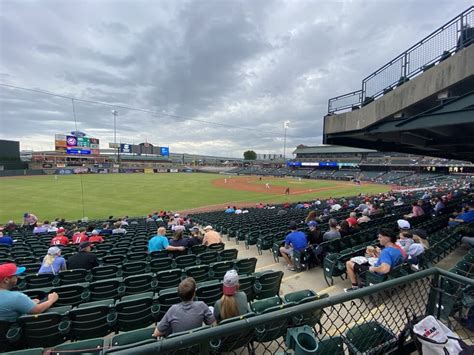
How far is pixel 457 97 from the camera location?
20.4ft

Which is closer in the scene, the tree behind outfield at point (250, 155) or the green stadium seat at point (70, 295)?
the green stadium seat at point (70, 295)

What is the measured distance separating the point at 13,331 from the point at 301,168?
98.9 m

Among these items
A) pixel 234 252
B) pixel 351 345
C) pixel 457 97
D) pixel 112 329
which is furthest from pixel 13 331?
pixel 457 97

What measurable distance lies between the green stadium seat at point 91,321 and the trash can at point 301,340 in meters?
2.69

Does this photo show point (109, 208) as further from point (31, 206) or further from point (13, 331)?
point (13, 331)

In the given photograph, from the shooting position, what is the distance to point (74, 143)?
71.9 m

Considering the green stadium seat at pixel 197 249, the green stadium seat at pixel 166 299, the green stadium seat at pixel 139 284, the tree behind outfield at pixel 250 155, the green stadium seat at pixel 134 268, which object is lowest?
the green stadium seat at pixel 197 249

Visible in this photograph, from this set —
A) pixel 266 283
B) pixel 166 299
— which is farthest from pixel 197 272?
pixel 266 283

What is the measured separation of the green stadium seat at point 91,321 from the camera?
3.59 m

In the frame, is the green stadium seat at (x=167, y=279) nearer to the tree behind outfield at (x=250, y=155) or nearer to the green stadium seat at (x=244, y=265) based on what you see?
the green stadium seat at (x=244, y=265)

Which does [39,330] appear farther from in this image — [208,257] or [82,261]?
[208,257]

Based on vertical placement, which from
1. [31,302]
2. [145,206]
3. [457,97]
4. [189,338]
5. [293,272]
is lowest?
[145,206]

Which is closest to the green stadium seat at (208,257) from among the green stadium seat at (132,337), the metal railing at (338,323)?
the metal railing at (338,323)

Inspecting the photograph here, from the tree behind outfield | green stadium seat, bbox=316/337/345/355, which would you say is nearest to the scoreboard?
green stadium seat, bbox=316/337/345/355
